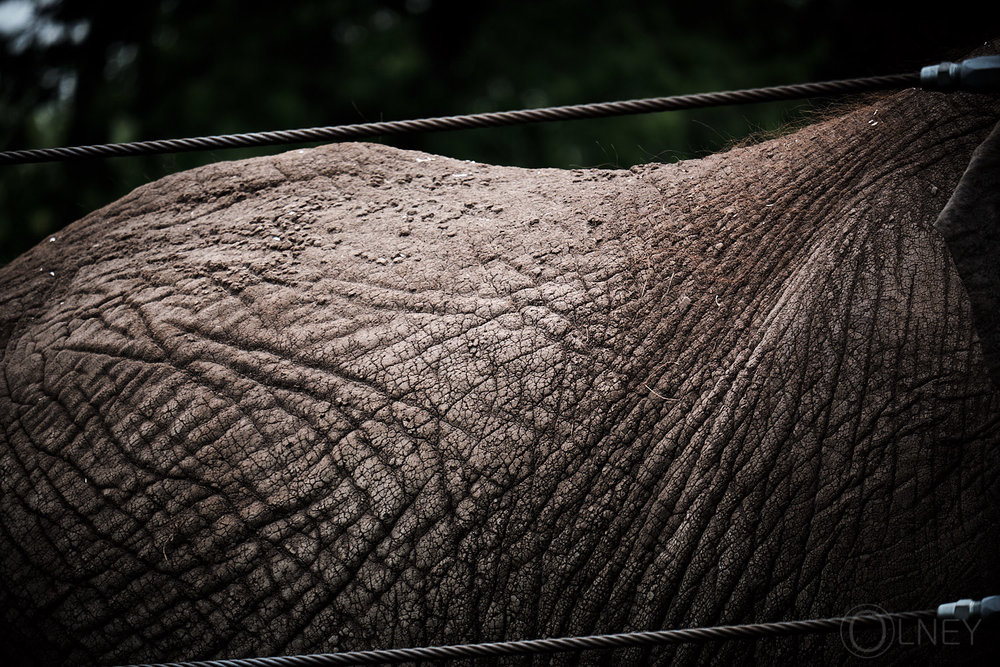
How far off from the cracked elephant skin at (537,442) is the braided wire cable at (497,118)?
35 centimetres

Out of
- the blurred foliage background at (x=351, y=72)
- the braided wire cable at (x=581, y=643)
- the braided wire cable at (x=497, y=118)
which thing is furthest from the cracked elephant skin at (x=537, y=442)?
the blurred foliage background at (x=351, y=72)

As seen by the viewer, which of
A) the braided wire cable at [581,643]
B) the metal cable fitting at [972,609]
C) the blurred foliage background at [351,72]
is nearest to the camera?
the metal cable fitting at [972,609]

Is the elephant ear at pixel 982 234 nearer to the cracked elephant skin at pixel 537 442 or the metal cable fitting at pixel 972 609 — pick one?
the cracked elephant skin at pixel 537 442

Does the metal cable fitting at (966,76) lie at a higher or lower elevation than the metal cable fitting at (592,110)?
lower

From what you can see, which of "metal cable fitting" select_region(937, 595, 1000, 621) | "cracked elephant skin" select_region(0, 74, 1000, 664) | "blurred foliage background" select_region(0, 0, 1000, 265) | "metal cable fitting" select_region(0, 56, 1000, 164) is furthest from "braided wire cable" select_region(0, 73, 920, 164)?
"blurred foliage background" select_region(0, 0, 1000, 265)

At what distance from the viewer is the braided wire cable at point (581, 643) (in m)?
1.39

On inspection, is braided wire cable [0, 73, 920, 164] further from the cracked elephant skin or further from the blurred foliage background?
the blurred foliage background

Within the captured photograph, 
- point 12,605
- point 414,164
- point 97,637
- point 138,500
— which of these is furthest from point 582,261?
→ point 12,605

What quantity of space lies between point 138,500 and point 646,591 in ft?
3.51

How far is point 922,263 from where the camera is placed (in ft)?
5.50

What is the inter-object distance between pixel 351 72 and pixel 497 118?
7088 mm

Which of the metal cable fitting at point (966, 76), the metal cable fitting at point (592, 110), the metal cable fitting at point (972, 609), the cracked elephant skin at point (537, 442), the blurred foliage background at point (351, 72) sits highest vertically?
the blurred foliage background at point (351, 72)

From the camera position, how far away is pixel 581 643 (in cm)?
141

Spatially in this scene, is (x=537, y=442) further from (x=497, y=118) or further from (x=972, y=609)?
(x=972, y=609)
